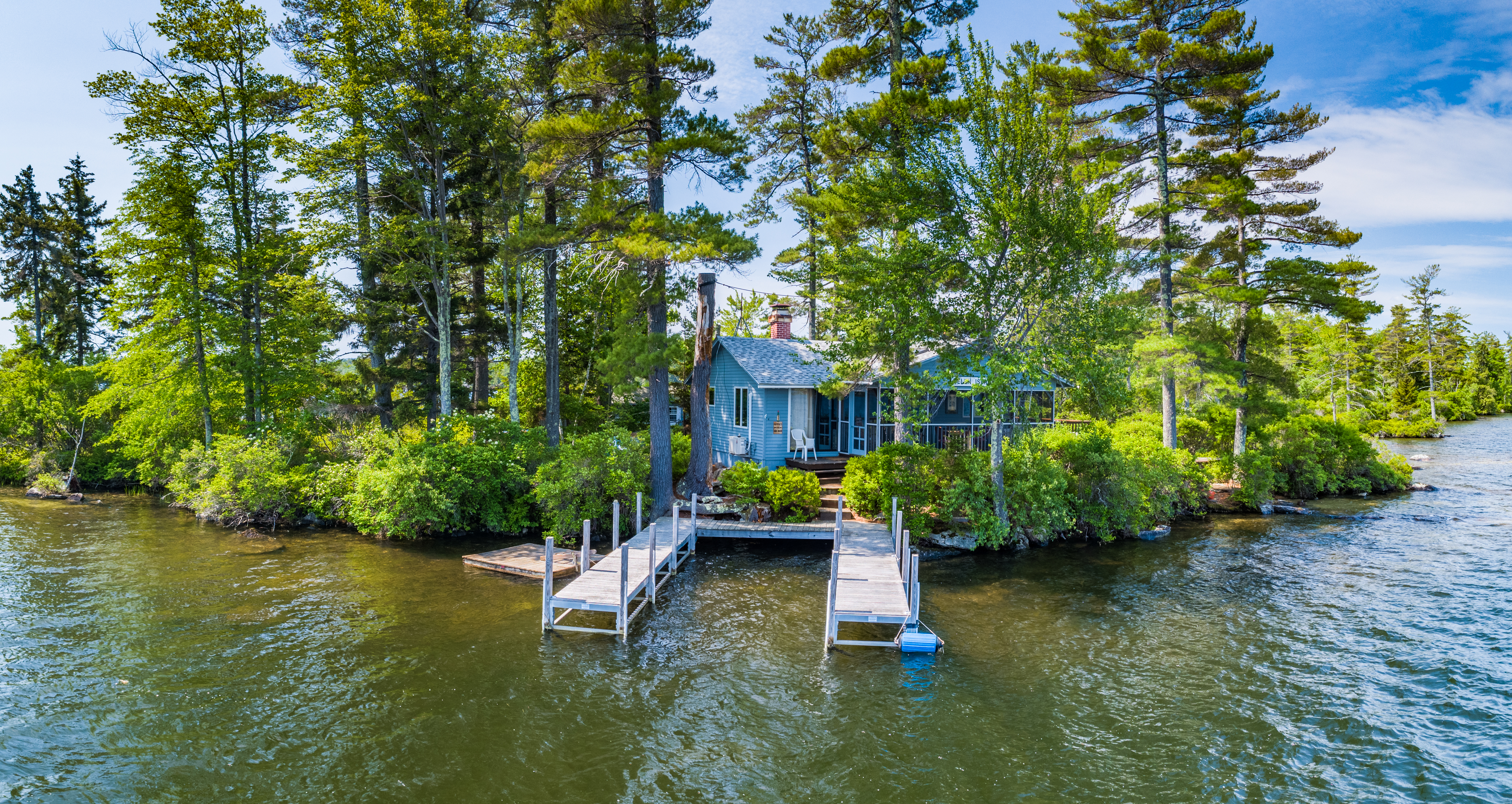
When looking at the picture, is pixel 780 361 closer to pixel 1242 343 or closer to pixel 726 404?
pixel 726 404

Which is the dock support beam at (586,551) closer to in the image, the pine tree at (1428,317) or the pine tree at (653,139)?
the pine tree at (653,139)

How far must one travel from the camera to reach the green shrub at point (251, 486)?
1648 cm

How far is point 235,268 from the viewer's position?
2036 centimetres

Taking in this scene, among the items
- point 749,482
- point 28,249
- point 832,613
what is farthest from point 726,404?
point 28,249

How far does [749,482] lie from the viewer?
52.1 feet

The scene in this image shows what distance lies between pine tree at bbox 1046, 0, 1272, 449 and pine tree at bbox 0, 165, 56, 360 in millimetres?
40028

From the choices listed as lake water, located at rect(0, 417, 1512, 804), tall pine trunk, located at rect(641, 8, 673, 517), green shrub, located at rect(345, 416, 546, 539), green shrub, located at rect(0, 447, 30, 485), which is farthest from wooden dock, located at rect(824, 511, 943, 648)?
green shrub, located at rect(0, 447, 30, 485)

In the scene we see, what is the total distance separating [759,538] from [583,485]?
427 centimetres

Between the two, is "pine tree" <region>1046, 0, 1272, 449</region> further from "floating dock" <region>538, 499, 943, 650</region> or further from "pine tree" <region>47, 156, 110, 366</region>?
"pine tree" <region>47, 156, 110, 366</region>

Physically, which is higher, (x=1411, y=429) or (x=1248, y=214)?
(x=1248, y=214)

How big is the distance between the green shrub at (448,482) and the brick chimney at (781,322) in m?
8.95

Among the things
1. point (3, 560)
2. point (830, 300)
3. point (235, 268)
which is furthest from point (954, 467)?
point (235, 268)

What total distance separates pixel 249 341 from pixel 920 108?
20468 millimetres

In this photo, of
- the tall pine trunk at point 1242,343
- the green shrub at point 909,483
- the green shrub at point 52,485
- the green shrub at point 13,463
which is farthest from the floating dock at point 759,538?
the green shrub at point 13,463
